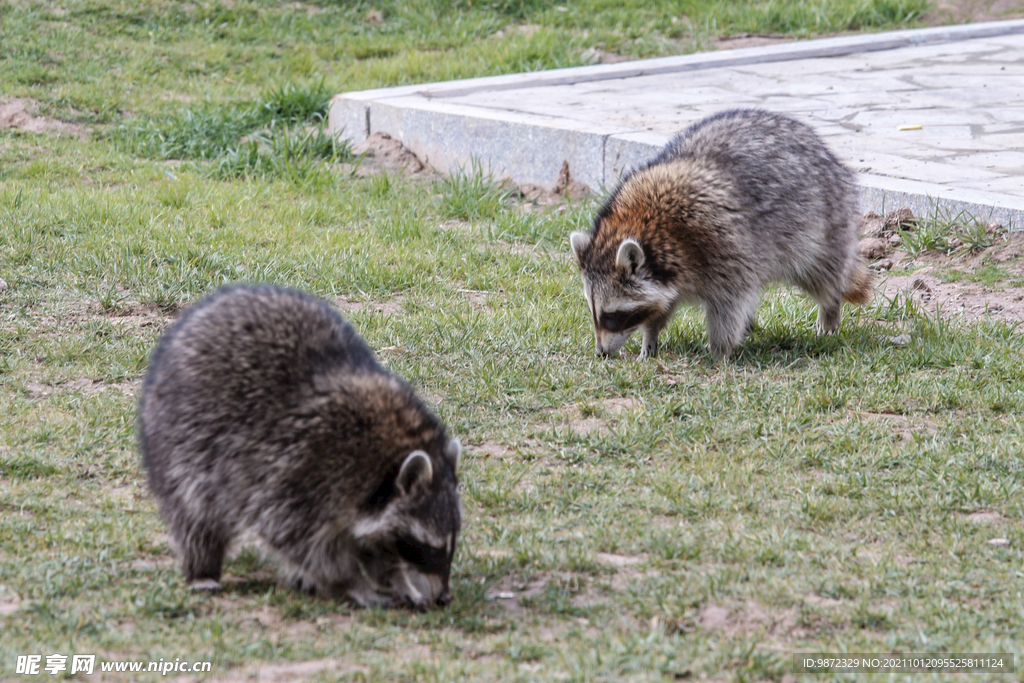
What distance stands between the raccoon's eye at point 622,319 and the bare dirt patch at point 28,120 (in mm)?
5840

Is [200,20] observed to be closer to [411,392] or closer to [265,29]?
[265,29]

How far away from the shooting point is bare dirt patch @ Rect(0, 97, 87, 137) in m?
9.37

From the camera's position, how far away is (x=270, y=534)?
3412 mm

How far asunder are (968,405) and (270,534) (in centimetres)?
298

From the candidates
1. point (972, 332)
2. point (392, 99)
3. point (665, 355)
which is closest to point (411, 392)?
point (665, 355)

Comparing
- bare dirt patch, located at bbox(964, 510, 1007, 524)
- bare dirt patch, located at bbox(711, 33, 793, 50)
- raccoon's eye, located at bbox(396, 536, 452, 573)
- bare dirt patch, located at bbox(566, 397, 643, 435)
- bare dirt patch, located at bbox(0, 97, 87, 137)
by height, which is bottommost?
bare dirt patch, located at bbox(566, 397, 643, 435)

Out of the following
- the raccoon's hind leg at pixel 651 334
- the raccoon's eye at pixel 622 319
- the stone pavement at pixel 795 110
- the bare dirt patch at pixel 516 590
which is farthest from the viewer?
the stone pavement at pixel 795 110

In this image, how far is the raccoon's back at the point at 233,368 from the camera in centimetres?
349

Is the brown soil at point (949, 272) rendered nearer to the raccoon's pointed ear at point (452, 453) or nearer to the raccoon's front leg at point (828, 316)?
the raccoon's front leg at point (828, 316)

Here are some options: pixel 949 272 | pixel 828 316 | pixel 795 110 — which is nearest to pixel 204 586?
pixel 828 316

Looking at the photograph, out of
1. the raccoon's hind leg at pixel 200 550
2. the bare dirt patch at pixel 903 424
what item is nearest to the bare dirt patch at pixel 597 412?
the bare dirt patch at pixel 903 424

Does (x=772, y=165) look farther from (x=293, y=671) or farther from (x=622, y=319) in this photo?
(x=293, y=671)

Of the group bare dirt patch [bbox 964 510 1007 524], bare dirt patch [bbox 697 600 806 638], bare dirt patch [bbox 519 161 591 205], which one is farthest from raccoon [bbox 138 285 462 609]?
bare dirt patch [bbox 519 161 591 205]

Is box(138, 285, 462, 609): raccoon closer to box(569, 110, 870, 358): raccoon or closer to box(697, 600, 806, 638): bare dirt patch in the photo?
box(697, 600, 806, 638): bare dirt patch
